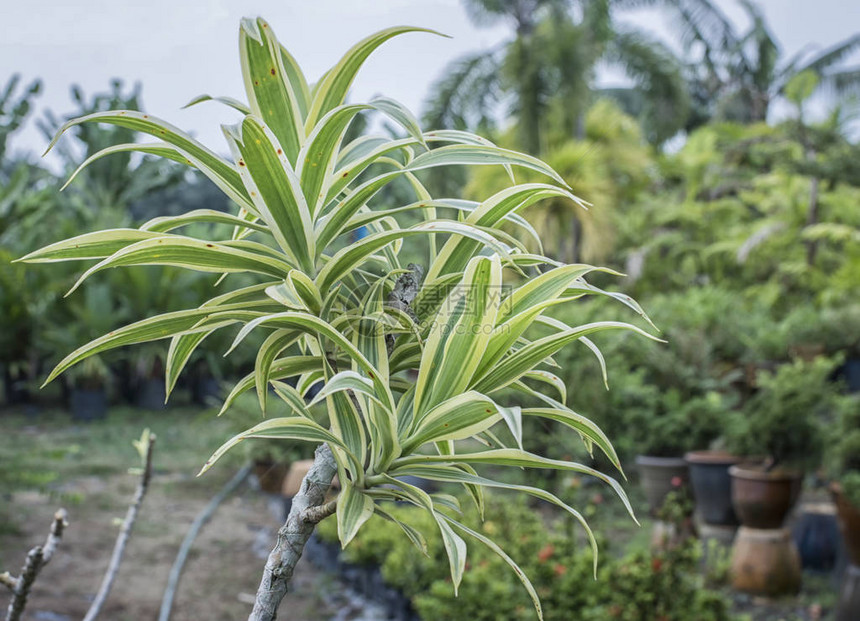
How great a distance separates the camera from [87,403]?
8.34 meters

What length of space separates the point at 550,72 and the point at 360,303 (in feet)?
29.6

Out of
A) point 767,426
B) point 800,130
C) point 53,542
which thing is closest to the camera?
point 53,542

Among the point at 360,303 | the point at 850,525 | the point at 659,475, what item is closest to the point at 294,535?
the point at 360,303

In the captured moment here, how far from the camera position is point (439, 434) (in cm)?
79

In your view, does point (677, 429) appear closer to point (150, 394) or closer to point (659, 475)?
point (659, 475)

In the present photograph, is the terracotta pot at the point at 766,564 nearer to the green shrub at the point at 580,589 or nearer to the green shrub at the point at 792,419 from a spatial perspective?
the green shrub at the point at 792,419

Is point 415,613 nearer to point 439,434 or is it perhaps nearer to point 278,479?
point 278,479

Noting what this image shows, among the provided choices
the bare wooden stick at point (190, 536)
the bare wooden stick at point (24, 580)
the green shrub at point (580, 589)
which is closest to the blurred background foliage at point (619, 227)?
the bare wooden stick at point (190, 536)

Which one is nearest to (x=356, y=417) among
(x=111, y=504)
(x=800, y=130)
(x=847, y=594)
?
(x=847, y=594)

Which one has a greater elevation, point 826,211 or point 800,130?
point 800,130

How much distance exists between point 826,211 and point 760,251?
963 mm

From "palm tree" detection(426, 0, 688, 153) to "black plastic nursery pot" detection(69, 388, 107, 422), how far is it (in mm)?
5408

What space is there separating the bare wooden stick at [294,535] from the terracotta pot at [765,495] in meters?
3.46

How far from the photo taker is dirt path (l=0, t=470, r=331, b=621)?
11.4ft
